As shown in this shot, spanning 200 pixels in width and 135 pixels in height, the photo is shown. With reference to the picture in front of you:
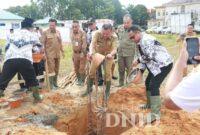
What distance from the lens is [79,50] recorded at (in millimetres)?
10711

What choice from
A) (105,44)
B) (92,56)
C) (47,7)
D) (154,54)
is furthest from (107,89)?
(47,7)

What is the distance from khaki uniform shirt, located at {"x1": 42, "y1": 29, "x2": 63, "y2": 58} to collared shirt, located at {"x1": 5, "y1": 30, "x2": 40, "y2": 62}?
1.89 meters

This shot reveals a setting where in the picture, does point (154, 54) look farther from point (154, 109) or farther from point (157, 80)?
point (154, 109)

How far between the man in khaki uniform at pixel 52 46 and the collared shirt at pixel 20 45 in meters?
1.87

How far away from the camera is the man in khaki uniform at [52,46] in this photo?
10.3 m

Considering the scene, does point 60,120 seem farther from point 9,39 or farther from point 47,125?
point 9,39

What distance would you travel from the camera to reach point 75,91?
10.1 m

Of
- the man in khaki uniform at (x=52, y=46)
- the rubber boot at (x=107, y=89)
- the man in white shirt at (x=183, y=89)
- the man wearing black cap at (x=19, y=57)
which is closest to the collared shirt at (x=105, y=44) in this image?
the rubber boot at (x=107, y=89)

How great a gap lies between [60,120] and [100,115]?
1009mm

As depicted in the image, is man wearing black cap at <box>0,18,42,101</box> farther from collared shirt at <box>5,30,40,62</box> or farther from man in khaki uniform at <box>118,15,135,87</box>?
man in khaki uniform at <box>118,15,135,87</box>

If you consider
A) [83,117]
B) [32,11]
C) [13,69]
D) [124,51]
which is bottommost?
[83,117]

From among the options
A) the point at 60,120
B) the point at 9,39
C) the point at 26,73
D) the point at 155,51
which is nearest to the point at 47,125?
the point at 60,120

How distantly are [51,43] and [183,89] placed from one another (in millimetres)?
8198

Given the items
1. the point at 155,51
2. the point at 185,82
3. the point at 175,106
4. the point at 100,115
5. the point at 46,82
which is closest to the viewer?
the point at 185,82
